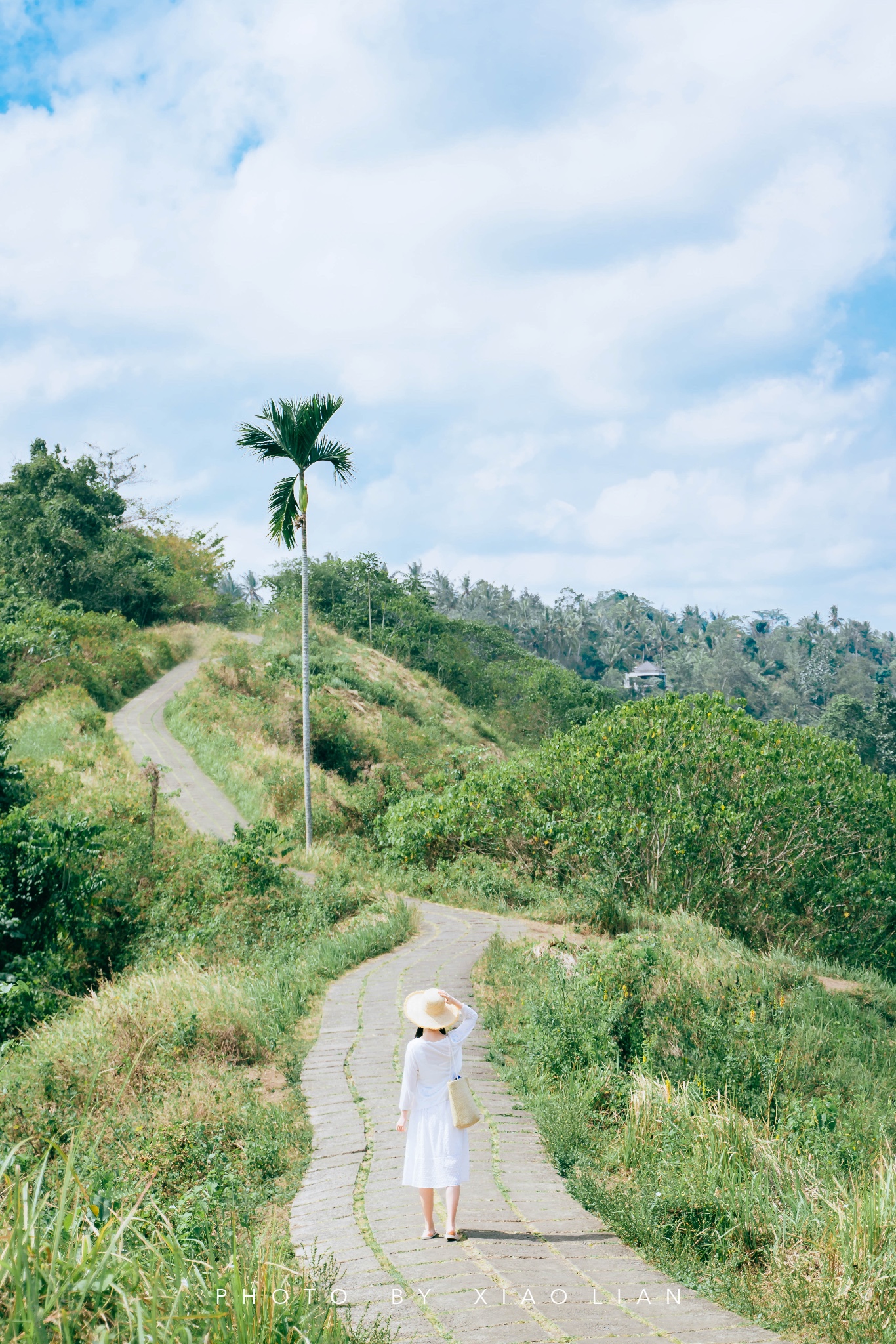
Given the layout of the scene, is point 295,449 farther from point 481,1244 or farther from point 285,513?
point 481,1244

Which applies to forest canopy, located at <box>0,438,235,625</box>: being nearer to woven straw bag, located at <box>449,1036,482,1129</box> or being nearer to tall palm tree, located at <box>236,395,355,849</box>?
tall palm tree, located at <box>236,395,355,849</box>

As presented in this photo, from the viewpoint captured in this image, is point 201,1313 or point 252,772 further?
point 252,772

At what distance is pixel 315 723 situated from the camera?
2256cm

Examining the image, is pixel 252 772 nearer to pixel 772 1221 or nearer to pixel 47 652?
pixel 47 652

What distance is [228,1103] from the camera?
197 inches

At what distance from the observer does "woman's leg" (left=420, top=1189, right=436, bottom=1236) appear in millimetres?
3506

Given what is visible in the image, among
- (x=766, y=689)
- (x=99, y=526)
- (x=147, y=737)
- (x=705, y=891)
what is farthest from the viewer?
(x=766, y=689)

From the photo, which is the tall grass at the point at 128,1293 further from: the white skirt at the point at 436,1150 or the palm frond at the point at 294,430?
the palm frond at the point at 294,430

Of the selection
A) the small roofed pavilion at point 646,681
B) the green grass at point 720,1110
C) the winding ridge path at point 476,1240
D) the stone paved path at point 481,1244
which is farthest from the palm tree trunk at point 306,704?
the small roofed pavilion at point 646,681

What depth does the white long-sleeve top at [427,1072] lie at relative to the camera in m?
3.73

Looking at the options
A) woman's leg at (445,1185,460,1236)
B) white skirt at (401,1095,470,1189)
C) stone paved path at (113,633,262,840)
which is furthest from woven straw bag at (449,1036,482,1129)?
stone paved path at (113,633,262,840)

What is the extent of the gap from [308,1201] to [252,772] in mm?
14640

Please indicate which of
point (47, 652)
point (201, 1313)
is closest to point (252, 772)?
point (47, 652)

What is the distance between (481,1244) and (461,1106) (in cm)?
49
